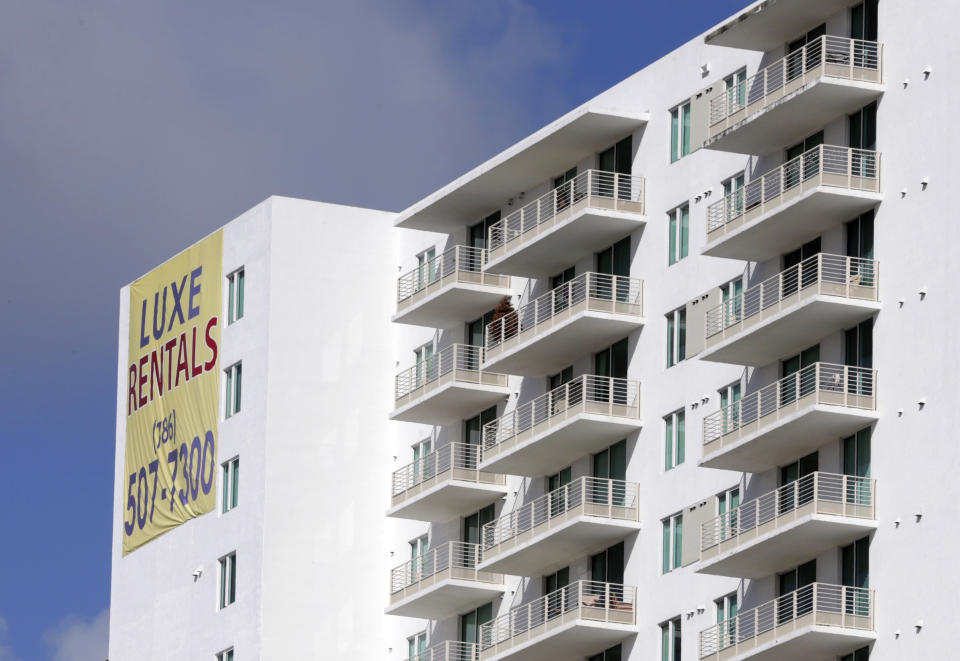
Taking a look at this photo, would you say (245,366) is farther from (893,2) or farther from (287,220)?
(893,2)

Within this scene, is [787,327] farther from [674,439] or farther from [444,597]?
[444,597]

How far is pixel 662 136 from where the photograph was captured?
8825 centimetres

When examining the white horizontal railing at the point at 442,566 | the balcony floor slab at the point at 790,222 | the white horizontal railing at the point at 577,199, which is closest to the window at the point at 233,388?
the white horizontal railing at the point at 442,566

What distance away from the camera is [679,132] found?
87.8 meters

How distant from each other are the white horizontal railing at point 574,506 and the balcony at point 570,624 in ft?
6.62

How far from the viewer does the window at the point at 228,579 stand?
9969 cm

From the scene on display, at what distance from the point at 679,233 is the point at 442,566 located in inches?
572

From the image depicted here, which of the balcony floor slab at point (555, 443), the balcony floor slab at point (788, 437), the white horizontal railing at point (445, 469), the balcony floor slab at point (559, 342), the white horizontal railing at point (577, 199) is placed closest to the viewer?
the balcony floor slab at point (788, 437)

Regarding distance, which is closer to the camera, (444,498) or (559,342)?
(559,342)

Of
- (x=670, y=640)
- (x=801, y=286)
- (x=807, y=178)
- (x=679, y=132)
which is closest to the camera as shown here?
(x=807, y=178)

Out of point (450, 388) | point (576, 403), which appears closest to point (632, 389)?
point (576, 403)

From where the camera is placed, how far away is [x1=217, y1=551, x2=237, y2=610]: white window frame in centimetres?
9969

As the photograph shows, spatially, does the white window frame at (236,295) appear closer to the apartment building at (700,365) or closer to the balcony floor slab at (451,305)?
the apartment building at (700,365)

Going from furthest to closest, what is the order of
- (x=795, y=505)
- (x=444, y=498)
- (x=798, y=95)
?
1. (x=444, y=498)
2. (x=798, y=95)
3. (x=795, y=505)
